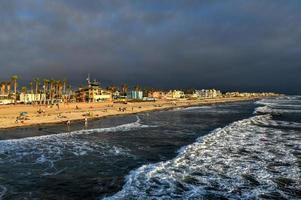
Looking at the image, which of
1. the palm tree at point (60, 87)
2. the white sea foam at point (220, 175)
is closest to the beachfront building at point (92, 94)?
the palm tree at point (60, 87)

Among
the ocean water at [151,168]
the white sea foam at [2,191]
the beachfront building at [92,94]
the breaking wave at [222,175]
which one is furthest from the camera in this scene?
the beachfront building at [92,94]

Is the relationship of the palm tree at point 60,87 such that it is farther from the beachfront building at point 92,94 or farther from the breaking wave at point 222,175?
the breaking wave at point 222,175

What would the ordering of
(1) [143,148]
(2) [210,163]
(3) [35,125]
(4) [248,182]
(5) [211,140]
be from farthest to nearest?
(3) [35,125] → (5) [211,140] → (1) [143,148] → (2) [210,163] → (4) [248,182]

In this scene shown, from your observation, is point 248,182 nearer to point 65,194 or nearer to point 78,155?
point 65,194

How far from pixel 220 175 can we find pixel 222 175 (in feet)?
0.45

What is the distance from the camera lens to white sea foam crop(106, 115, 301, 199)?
59.0 feet

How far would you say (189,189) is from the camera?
61.1 feet

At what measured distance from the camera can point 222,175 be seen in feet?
70.8

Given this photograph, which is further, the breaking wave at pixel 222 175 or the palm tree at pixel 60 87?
the palm tree at pixel 60 87

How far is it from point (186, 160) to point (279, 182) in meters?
8.10

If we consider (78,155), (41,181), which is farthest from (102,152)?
(41,181)

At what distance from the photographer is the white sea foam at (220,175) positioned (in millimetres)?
17969

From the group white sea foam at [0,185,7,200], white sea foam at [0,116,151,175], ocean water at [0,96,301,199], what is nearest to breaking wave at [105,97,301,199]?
ocean water at [0,96,301,199]

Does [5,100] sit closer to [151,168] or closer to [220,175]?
[151,168]
